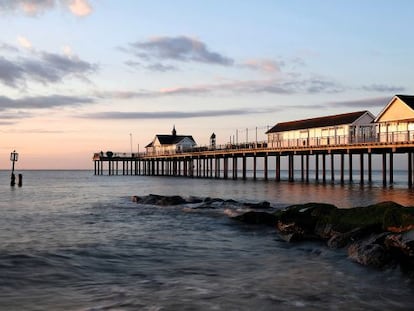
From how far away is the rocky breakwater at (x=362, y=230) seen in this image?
1155cm

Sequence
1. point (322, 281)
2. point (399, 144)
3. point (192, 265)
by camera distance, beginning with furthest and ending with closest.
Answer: point (399, 144) → point (192, 265) → point (322, 281)

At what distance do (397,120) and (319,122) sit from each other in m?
12.4

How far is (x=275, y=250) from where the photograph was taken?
14438mm

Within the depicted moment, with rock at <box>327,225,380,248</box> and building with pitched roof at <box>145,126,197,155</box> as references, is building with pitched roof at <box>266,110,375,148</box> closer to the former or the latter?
building with pitched roof at <box>145,126,197,155</box>

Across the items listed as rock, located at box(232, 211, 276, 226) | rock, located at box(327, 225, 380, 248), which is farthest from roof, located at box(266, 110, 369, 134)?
rock, located at box(327, 225, 380, 248)

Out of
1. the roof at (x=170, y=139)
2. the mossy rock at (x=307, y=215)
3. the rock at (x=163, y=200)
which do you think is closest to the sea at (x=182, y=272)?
the mossy rock at (x=307, y=215)

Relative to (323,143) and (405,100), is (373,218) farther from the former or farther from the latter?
(323,143)

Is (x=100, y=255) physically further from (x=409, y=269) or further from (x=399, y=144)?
(x=399, y=144)

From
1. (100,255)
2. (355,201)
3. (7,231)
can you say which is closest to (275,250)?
(100,255)

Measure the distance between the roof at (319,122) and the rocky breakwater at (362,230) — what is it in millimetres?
33728

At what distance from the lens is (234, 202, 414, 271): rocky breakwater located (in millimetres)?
11547

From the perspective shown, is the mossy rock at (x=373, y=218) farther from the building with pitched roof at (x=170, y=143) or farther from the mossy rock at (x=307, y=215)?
the building with pitched roof at (x=170, y=143)

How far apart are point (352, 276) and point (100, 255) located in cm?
662

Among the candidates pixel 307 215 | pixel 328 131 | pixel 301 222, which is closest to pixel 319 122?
pixel 328 131
